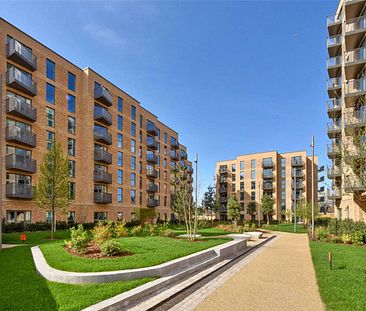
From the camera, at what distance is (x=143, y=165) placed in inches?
1881

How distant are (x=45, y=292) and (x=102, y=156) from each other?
2970 centimetres

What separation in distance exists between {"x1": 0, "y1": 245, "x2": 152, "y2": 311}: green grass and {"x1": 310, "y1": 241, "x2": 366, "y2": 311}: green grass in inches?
192

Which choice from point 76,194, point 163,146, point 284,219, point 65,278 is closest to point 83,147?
point 76,194

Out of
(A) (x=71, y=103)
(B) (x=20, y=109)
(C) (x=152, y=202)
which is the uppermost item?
(A) (x=71, y=103)

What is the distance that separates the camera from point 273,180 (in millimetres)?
69875

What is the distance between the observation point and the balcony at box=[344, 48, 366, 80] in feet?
78.6

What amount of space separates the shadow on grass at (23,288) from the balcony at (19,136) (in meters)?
17.6

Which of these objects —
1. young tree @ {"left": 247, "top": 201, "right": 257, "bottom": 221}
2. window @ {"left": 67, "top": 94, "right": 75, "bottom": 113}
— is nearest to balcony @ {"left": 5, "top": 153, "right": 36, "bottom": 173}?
window @ {"left": 67, "top": 94, "right": 75, "bottom": 113}

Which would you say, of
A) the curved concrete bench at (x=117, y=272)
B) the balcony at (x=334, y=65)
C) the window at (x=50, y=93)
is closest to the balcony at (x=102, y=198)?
the window at (x=50, y=93)

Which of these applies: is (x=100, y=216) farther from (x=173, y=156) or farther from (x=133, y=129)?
(x=173, y=156)

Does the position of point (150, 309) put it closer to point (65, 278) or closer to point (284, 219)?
point (65, 278)

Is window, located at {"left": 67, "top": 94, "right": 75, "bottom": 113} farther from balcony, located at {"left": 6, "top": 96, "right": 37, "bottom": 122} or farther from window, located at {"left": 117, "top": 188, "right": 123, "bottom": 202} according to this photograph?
window, located at {"left": 117, "top": 188, "right": 123, "bottom": 202}

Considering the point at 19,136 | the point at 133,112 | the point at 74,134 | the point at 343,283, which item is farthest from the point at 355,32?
the point at 19,136

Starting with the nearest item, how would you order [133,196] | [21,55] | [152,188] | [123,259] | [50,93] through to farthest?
[123,259]
[21,55]
[50,93]
[133,196]
[152,188]
